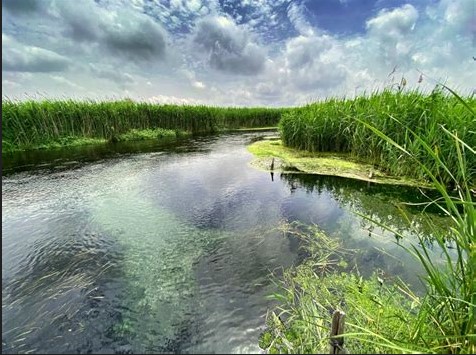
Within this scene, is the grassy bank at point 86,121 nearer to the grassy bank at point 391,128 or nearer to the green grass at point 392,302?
the grassy bank at point 391,128

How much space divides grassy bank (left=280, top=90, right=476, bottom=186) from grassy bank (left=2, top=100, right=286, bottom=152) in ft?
28.9

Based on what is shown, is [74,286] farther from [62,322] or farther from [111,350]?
[111,350]

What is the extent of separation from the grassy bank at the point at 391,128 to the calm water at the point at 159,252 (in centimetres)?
99

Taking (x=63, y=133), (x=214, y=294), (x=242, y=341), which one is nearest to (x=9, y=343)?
(x=214, y=294)

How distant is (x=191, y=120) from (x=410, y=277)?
1727 cm

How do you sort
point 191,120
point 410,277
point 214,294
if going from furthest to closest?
point 191,120, point 410,277, point 214,294

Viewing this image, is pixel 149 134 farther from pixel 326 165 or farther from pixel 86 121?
pixel 326 165

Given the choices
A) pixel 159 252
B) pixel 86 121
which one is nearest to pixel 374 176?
pixel 159 252

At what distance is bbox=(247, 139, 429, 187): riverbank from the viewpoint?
5777 mm

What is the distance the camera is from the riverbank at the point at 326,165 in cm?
578

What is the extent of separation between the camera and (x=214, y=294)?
2.38 meters

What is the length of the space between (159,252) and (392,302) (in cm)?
250

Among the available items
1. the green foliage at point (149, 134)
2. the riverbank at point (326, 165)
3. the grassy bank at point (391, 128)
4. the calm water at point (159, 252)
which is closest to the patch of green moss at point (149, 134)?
the green foliage at point (149, 134)

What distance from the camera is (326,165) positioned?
702 centimetres
